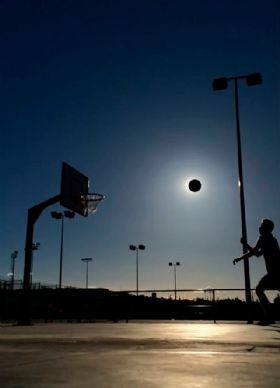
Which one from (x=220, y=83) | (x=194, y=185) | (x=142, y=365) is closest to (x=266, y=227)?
(x=142, y=365)

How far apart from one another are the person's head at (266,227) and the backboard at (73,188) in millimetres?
9581

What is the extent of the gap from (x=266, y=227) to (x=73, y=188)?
10.3m

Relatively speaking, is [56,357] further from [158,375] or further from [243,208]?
[243,208]

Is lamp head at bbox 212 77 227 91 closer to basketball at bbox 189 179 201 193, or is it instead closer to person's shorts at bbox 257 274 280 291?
basketball at bbox 189 179 201 193

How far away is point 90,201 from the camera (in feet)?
61.3

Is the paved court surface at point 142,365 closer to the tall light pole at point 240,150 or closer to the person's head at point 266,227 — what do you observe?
the person's head at point 266,227

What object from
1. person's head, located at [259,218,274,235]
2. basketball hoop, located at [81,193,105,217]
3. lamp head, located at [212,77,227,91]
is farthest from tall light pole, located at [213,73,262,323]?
person's head, located at [259,218,274,235]

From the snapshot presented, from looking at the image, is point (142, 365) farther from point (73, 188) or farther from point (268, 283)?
point (73, 188)

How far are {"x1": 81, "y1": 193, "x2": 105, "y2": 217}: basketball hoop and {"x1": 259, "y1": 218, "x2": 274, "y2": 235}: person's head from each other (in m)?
11.0

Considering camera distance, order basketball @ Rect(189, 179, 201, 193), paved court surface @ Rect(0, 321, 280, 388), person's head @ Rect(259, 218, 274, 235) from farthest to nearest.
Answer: basketball @ Rect(189, 179, 201, 193)
person's head @ Rect(259, 218, 274, 235)
paved court surface @ Rect(0, 321, 280, 388)

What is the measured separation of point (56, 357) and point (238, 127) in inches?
693

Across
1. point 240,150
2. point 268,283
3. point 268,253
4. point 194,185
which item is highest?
point 240,150

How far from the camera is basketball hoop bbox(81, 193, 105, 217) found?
18336mm

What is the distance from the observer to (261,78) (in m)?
22.2
